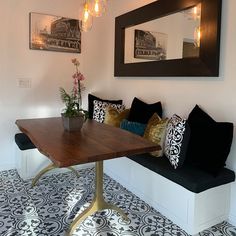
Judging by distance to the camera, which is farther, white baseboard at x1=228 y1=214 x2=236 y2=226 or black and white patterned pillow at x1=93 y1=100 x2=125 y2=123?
black and white patterned pillow at x1=93 y1=100 x2=125 y2=123

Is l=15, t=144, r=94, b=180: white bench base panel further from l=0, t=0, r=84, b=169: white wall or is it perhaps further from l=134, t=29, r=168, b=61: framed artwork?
l=134, t=29, r=168, b=61: framed artwork

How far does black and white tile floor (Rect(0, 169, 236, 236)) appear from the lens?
78.4 inches

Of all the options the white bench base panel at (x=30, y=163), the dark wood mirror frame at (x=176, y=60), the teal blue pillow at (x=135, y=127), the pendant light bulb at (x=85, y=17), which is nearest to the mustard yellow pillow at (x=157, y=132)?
the teal blue pillow at (x=135, y=127)

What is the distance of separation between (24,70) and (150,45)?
165 cm

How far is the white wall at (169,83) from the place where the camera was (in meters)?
2.14

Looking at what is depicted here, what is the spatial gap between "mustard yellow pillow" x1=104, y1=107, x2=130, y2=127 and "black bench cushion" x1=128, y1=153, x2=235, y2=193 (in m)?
0.85

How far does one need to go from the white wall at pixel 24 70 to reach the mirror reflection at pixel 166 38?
2.93ft

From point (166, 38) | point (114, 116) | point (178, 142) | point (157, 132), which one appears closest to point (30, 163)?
point (114, 116)

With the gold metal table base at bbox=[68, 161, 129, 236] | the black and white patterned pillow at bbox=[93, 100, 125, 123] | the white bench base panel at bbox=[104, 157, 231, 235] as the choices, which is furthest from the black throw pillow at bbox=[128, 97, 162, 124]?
the gold metal table base at bbox=[68, 161, 129, 236]

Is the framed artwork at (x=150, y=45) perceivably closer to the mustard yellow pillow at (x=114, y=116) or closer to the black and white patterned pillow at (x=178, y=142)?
the mustard yellow pillow at (x=114, y=116)

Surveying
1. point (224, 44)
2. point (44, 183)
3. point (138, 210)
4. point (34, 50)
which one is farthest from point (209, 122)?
point (34, 50)

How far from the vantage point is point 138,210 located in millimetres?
2314

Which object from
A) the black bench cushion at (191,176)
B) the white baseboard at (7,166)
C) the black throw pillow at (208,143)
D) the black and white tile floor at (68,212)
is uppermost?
the black throw pillow at (208,143)

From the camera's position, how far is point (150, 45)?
2986mm
